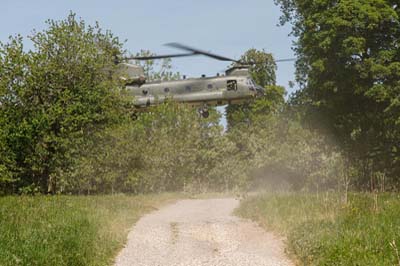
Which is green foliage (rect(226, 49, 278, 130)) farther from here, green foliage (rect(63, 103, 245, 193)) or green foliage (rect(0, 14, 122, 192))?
green foliage (rect(0, 14, 122, 192))

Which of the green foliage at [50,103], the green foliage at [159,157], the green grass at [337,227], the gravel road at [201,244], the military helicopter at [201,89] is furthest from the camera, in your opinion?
the military helicopter at [201,89]

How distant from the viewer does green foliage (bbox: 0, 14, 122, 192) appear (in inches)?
1029

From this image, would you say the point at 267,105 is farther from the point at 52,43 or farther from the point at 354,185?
the point at 52,43

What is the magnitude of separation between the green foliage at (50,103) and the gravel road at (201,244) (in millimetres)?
10653

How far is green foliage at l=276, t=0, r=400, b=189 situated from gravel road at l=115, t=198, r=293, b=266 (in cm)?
1313

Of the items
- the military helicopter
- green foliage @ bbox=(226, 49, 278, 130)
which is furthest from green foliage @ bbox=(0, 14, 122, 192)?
green foliage @ bbox=(226, 49, 278, 130)

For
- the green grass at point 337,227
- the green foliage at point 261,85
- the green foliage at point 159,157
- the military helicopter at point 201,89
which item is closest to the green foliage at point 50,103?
the green foliage at point 159,157

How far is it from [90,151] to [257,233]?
16130 millimetres

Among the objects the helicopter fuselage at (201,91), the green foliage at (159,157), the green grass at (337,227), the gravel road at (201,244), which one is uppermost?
the helicopter fuselage at (201,91)

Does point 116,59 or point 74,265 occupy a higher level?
point 116,59

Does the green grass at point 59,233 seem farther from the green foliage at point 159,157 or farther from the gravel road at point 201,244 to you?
the green foliage at point 159,157

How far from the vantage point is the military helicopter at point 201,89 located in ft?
125

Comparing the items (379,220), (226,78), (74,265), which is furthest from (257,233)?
(226,78)

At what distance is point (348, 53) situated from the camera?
87.7 feet
